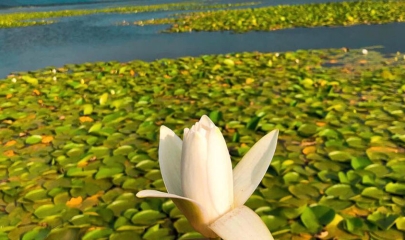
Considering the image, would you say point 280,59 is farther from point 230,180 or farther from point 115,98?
point 230,180

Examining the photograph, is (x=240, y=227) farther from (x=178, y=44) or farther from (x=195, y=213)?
(x=178, y=44)

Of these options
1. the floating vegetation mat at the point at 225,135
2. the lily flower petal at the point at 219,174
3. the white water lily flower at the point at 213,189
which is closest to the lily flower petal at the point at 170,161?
the white water lily flower at the point at 213,189

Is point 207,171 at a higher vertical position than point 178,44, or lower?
higher

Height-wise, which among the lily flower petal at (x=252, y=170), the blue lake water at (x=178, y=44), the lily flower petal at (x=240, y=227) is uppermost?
the lily flower petal at (x=252, y=170)

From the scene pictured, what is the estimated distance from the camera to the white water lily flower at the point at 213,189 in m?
0.69

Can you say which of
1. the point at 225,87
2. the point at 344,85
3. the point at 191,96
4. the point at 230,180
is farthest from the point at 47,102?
the point at 230,180

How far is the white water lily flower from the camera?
69cm

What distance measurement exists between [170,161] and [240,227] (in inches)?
9.8

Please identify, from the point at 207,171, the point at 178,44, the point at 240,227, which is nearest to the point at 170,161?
the point at 207,171

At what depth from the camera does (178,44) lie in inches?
293

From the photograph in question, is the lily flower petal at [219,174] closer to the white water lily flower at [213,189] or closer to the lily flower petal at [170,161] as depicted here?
the white water lily flower at [213,189]

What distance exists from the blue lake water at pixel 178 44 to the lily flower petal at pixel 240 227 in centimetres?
514

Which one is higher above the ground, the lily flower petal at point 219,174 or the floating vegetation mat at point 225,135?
the lily flower petal at point 219,174

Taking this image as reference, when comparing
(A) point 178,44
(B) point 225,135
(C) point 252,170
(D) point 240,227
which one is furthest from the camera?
(A) point 178,44
